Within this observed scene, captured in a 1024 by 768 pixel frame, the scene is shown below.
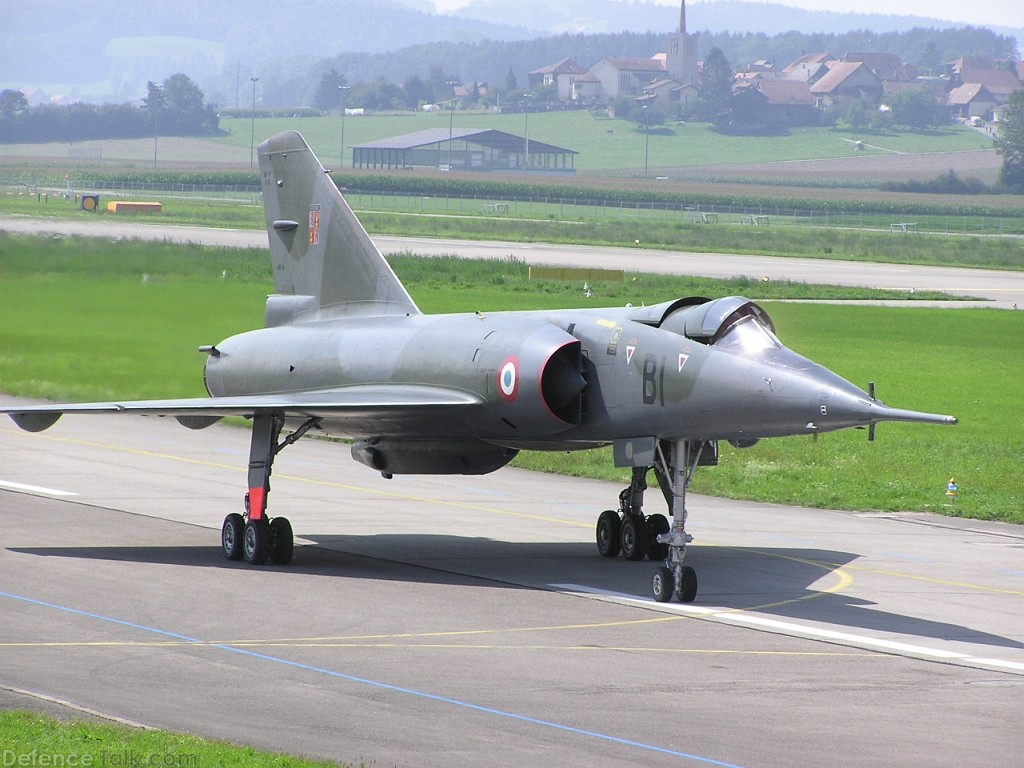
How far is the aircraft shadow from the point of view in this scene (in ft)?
56.4

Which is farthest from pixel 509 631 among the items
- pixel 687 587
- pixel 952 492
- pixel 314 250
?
pixel 952 492

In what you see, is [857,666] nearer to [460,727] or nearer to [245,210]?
[460,727]

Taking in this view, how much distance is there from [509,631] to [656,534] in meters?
5.35

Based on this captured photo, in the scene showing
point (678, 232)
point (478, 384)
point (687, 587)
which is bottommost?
point (687, 587)

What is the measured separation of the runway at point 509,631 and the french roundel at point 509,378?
7.54 feet

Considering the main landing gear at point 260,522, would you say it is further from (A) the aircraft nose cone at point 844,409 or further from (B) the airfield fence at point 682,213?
(B) the airfield fence at point 682,213

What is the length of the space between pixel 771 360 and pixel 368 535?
788cm

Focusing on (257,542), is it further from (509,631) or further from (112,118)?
(112,118)

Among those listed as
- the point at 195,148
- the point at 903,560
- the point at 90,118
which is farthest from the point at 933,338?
the point at 195,148

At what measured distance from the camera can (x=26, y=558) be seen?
63.0ft

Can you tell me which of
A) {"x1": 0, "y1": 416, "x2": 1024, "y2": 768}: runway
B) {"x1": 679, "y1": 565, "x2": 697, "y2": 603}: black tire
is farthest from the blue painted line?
{"x1": 679, "y1": 565, "x2": 697, "y2": 603}: black tire

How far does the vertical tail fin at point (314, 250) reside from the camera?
2227 cm

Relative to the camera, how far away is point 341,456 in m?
31.0

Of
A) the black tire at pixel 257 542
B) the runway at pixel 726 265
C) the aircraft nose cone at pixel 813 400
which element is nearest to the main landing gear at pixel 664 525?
the aircraft nose cone at pixel 813 400
